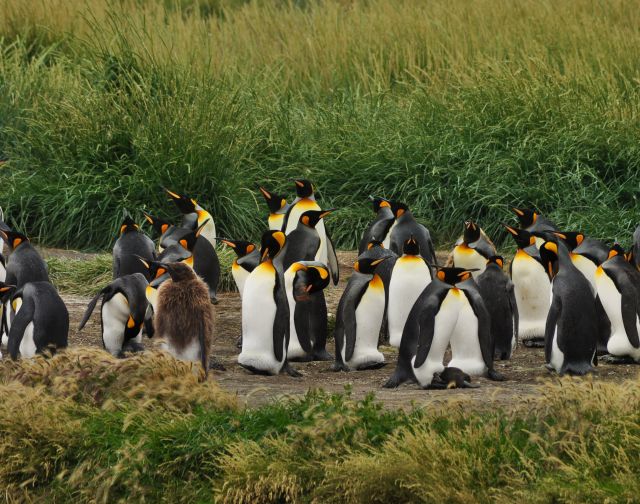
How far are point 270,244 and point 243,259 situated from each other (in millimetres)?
1215

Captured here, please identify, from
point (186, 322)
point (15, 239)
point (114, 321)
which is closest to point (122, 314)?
point (114, 321)

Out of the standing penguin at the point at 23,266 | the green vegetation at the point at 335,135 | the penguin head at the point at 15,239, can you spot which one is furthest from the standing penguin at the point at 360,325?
the green vegetation at the point at 335,135

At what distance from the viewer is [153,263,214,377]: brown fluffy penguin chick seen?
753 centimetres

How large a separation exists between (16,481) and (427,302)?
2.61 metres

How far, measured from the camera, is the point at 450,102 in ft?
44.5

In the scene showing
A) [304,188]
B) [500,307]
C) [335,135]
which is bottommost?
[500,307]

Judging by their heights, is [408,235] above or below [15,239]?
above

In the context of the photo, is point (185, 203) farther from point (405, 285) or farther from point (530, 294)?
point (530, 294)

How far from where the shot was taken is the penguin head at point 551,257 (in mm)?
8078

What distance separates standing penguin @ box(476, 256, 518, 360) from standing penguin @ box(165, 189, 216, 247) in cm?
283

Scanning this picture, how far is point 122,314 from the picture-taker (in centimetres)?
823

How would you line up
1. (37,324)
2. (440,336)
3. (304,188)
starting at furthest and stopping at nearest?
(304,188)
(37,324)
(440,336)

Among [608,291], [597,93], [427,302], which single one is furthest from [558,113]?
[427,302]

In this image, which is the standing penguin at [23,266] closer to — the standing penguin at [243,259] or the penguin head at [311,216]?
the standing penguin at [243,259]
